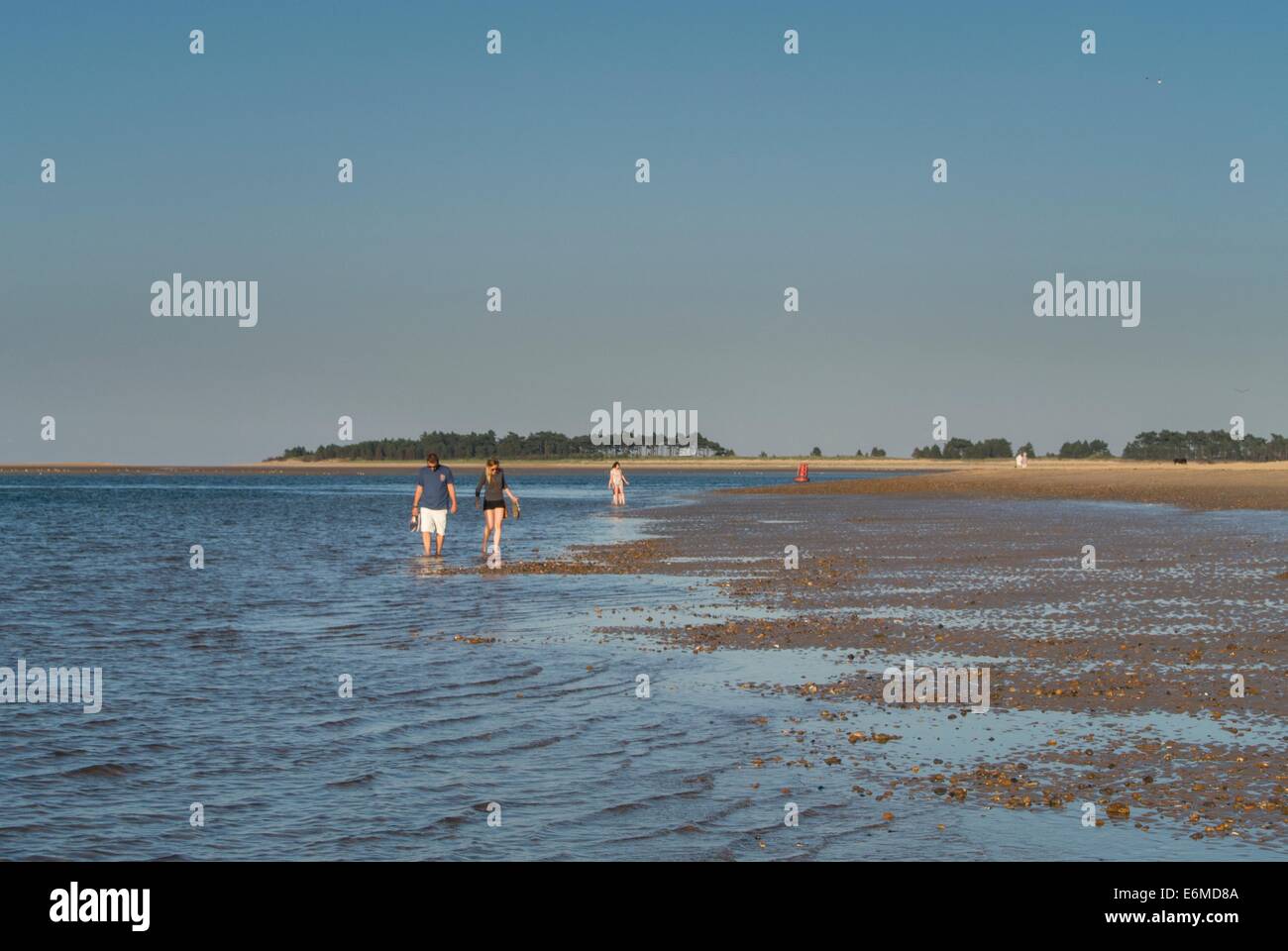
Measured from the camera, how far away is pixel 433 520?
31.7m

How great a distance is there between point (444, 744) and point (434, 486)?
796 inches

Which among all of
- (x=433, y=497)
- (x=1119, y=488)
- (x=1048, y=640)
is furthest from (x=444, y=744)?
(x=1119, y=488)

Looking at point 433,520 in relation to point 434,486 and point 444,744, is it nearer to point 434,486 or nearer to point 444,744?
point 434,486

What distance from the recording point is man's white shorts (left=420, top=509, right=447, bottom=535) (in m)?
31.6

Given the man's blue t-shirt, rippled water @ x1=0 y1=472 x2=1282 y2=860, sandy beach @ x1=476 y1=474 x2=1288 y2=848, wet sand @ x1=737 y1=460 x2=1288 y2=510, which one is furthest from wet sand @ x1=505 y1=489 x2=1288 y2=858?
wet sand @ x1=737 y1=460 x2=1288 y2=510

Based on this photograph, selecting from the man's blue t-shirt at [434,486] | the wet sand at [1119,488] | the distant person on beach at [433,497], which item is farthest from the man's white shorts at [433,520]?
the wet sand at [1119,488]

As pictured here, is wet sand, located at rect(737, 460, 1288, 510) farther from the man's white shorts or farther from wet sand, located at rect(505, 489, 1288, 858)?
the man's white shorts

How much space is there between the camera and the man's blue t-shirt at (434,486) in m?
30.5

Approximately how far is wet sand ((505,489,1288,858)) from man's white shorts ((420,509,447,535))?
3.26 m

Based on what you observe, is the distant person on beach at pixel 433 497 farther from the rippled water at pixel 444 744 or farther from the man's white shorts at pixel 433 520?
the rippled water at pixel 444 744

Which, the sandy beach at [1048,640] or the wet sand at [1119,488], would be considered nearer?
the sandy beach at [1048,640]

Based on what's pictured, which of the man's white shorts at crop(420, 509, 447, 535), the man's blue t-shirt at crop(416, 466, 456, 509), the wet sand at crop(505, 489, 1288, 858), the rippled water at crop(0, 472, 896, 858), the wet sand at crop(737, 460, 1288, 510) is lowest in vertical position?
the rippled water at crop(0, 472, 896, 858)

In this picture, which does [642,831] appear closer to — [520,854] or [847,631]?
[520,854]

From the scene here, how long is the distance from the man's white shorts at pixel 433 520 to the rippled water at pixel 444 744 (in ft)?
29.0
